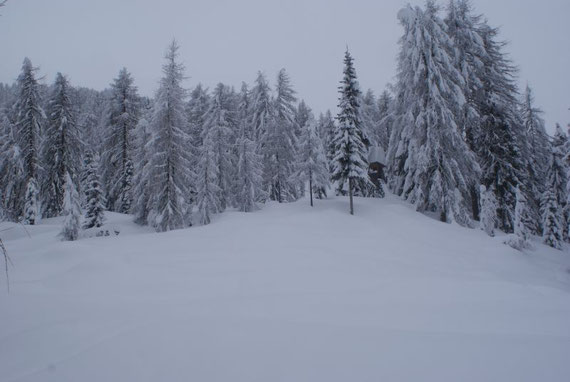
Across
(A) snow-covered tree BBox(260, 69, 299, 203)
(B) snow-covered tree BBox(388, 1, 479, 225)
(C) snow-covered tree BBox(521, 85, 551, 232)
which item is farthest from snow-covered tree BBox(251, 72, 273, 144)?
(C) snow-covered tree BBox(521, 85, 551, 232)

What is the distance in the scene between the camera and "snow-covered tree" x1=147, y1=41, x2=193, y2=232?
810 inches

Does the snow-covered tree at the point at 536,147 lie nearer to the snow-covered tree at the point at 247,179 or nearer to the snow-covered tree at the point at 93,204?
the snow-covered tree at the point at 247,179

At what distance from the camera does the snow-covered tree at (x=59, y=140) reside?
945 inches

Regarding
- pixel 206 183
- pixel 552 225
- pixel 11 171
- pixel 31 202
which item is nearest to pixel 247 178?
pixel 206 183

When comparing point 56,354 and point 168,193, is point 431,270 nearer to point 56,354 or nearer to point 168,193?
point 56,354

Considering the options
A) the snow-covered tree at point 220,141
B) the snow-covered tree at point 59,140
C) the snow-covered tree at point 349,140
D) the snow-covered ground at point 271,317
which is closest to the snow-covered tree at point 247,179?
the snow-covered tree at point 220,141

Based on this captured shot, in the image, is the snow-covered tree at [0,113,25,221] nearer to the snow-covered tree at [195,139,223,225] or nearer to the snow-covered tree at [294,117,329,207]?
the snow-covered tree at [195,139,223,225]

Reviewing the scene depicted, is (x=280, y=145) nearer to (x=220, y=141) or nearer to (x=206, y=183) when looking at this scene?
(x=220, y=141)

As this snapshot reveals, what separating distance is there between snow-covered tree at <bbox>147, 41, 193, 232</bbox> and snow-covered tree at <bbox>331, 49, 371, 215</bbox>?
1112 centimetres

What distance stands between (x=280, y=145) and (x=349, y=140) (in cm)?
906

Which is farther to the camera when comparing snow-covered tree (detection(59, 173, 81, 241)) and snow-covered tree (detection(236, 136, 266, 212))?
snow-covered tree (detection(236, 136, 266, 212))

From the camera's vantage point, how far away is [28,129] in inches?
927

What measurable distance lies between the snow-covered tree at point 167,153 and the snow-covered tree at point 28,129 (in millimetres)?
10553

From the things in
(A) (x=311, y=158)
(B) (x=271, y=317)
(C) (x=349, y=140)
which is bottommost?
(B) (x=271, y=317)
